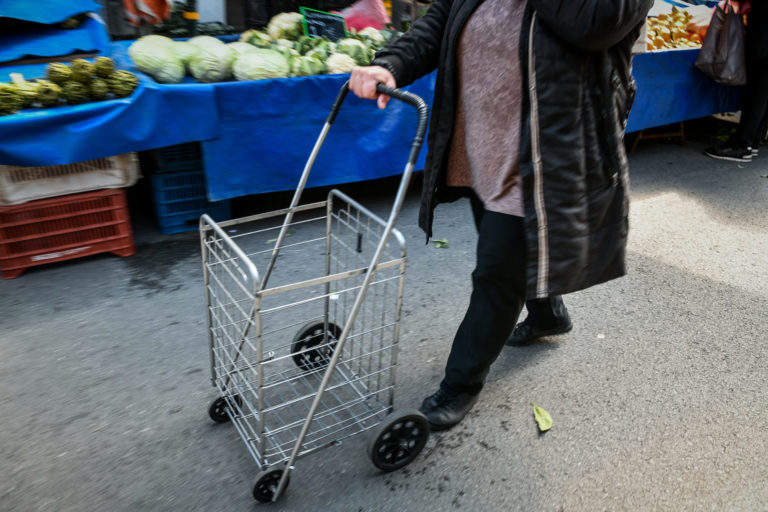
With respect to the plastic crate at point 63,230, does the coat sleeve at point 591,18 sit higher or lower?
higher

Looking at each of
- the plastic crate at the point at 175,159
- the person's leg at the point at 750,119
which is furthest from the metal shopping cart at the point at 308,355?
the person's leg at the point at 750,119

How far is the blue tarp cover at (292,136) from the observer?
3.91 meters

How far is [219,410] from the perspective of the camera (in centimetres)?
242

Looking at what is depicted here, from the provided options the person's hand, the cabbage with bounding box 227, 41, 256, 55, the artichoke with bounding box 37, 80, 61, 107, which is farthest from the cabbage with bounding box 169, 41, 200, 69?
the person's hand

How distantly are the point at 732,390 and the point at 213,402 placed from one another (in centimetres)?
244

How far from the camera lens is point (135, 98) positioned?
3.52 meters

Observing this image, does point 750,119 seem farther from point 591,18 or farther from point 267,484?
point 267,484

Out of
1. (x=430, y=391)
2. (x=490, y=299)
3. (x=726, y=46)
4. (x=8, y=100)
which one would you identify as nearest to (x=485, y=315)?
(x=490, y=299)

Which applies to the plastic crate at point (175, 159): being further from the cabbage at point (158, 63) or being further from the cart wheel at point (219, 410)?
the cart wheel at point (219, 410)

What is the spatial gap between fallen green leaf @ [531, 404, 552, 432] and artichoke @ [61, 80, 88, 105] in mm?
3121

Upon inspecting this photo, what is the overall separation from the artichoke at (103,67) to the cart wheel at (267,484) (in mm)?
2792

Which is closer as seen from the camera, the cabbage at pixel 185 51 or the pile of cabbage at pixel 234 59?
the pile of cabbage at pixel 234 59

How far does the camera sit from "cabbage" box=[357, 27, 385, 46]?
5.02m

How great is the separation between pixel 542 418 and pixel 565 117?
1.38 m
